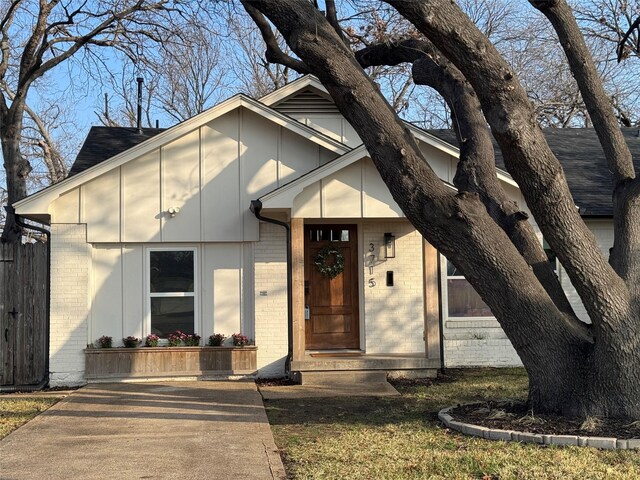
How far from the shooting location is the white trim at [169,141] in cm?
1119

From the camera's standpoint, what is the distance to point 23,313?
11758 mm

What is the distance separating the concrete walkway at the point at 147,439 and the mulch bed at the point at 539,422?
2.33 meters

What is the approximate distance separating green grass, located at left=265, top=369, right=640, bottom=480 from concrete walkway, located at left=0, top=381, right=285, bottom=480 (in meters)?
0.35

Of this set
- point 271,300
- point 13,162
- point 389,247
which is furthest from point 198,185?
point 13,162

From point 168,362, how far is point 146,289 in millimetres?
1302

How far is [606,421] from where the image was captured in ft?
22.6

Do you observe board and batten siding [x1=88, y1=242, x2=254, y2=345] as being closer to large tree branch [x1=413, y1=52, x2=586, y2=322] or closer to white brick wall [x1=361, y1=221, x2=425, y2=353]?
white brick wall [x1=361, y1=221, x2=425, y2=353]

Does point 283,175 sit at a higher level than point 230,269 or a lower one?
higher

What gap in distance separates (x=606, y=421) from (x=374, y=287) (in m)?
6.04

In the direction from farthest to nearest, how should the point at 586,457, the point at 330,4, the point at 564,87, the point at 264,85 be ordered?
1. the point at 264,85
2. the point at 564,87
3. the point at 330,4
4. the point at 586,457

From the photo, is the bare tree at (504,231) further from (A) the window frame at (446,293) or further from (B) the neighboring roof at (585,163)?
(B) the neighboring roof at (585,163)

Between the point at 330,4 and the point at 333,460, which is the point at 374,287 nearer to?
the point at 330,4

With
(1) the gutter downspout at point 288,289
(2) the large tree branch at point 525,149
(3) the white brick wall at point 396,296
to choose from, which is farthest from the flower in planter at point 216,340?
(2) the large tree branch at point 525,149

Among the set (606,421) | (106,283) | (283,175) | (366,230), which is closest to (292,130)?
(283,175)
